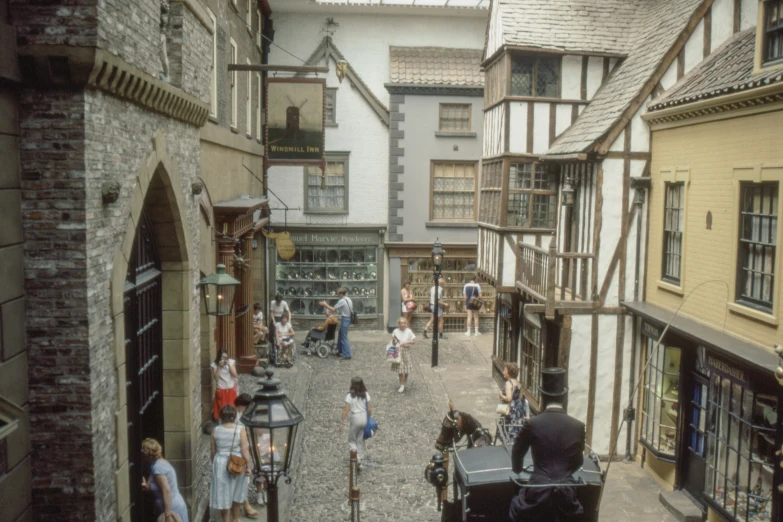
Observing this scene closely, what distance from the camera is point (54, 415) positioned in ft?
20.3

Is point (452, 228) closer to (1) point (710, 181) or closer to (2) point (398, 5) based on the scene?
(2) point (398, 5)

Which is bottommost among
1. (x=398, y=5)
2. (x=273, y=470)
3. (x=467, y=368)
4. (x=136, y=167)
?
(x=467, y=368)

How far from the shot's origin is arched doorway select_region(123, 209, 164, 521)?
331 inches

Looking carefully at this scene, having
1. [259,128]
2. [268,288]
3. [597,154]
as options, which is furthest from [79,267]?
[268,288]

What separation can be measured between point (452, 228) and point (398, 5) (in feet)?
27.6

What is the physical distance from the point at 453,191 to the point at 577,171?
1084 cm

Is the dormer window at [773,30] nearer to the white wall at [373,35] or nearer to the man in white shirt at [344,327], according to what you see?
the man in white shirt at [344,327]

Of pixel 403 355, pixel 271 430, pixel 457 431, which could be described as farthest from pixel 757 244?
pixel 403 355

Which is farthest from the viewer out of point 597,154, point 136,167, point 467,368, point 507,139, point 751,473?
point 467,368

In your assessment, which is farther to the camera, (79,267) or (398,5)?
(398,5)

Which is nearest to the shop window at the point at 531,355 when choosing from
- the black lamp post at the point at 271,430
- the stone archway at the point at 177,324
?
the stone archway at the point at 177,324

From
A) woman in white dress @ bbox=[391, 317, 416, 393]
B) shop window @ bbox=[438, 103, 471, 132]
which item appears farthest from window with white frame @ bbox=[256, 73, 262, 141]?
woman in white dress @ bbox=[391, 317, 416, 393]

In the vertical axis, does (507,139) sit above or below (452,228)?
above

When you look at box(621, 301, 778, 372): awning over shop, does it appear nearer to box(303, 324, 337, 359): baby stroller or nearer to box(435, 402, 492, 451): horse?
box(435, 402, 492, 451): horse
